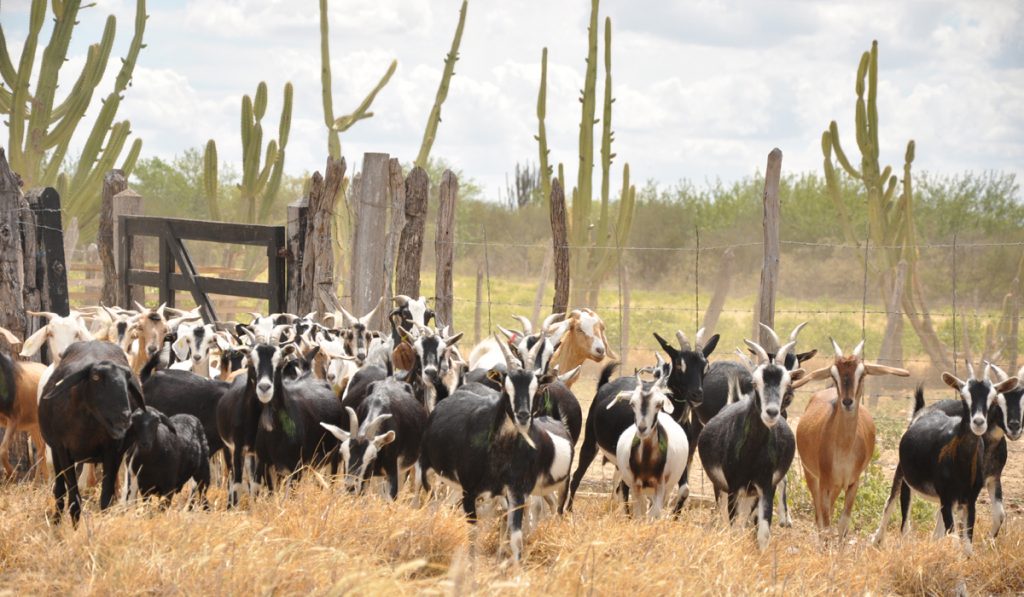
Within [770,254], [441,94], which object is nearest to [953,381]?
[770,254]

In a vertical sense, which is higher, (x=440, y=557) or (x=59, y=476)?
(x=59, y=476)

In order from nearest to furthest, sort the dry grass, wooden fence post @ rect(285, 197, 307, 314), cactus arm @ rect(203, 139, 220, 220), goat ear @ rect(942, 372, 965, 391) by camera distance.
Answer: the dry grass < goat ear @ rect(942, 372, 965, 391) < wooden fence post @ rect(285, 197, 307, 314) < cactus arm @ rect(203, 139, 220, 220)

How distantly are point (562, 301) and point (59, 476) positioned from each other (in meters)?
6.41

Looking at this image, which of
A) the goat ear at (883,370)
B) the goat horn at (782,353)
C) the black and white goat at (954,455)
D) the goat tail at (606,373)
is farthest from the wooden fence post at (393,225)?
the black and white goat at (954,455)

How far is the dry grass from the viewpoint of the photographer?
559cm

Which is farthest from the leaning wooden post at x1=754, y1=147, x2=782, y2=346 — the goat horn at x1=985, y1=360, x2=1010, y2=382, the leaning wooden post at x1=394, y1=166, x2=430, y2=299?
the leaning wooden post at x1=394, y1=166, x2=430, y2=299

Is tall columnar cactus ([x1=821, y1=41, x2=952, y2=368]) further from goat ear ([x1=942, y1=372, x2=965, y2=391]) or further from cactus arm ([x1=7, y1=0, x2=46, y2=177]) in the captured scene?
cactus arm ([x1=7, y1=0, x2=46, y2=177])

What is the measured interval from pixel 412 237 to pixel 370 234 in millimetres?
425

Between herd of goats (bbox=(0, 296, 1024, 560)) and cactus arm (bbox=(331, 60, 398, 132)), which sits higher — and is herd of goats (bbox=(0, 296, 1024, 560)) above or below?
below

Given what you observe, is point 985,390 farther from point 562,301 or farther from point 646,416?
point 562,301

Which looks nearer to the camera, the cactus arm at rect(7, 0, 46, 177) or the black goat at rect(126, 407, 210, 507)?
the black goat at rect(126, 407, 210, 507)

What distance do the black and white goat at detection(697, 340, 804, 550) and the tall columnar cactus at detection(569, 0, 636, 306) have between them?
9631mm

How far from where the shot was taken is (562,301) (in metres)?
12.5

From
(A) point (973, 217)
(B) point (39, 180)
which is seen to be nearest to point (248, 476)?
(B) point (39, 180)
